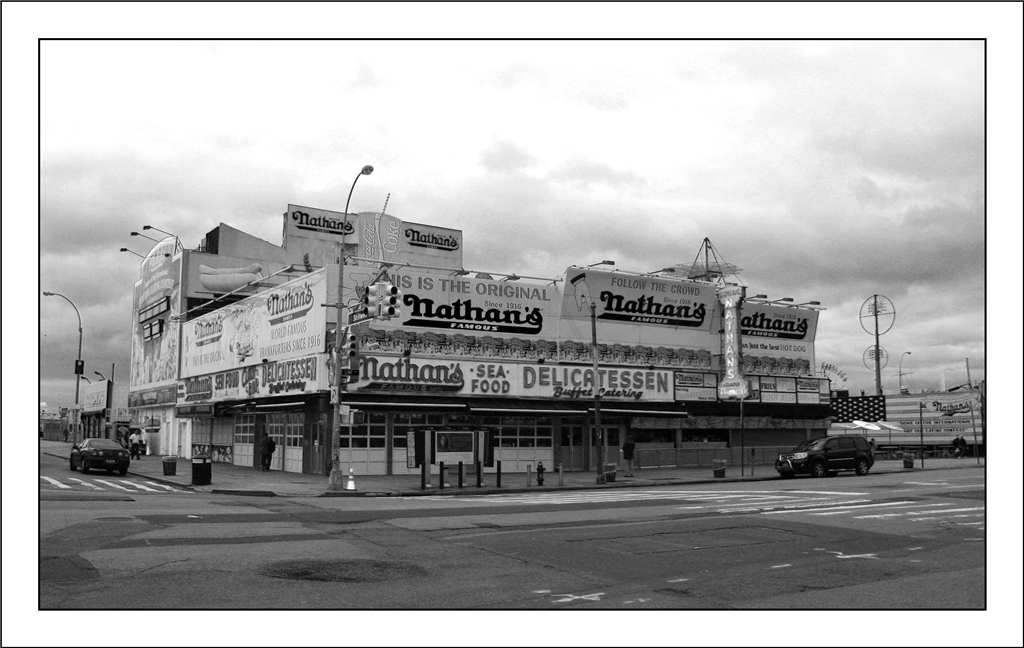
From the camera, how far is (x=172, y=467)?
35906 mm

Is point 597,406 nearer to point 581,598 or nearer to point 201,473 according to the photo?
point 201,473

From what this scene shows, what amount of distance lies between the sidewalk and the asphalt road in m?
6.52

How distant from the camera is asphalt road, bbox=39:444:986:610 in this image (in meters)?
10.3

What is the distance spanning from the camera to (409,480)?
3469 centimetres

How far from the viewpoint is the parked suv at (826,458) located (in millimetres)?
36406

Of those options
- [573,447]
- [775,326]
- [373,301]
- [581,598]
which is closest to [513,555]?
[581,598]

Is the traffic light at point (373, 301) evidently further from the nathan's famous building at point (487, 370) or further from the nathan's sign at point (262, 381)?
the nathan's sign at point (262, 381)

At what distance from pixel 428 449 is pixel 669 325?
20671 millimetres

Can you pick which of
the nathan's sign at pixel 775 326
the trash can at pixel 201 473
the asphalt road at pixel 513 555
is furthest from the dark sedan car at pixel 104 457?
the nathan's sign at pixel 775 326
